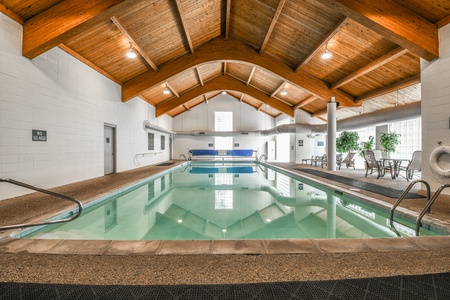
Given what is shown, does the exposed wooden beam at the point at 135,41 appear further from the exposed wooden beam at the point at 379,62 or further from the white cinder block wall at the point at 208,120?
the white cinder block wall at the point at 208,120

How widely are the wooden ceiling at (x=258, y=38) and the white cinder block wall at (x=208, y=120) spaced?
5.96m

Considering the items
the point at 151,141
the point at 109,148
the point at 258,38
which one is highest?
the point at 258,38

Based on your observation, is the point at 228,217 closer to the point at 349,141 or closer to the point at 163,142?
the point at 349,141

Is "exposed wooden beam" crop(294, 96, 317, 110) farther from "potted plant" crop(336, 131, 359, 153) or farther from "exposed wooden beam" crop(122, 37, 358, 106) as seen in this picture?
"exposed wooden beam" crop(122, 37, 358, 106)

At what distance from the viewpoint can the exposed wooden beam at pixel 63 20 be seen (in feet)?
12.9

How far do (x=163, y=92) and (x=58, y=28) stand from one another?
278 inches

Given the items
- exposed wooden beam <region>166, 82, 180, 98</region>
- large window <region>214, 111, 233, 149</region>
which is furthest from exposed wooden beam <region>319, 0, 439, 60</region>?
large window <region>214, 111, 233, 149</region>

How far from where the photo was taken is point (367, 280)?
1.42 metres

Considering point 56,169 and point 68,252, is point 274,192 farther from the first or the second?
point 56,169

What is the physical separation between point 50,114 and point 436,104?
779 cm

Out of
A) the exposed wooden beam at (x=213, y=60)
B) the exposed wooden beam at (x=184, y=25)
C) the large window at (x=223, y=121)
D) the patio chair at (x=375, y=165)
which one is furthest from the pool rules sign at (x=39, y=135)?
the large window at (x=223, y=121)

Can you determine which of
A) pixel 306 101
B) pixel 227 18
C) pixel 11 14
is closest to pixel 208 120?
pixel 306 101

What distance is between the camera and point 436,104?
14.4 ft

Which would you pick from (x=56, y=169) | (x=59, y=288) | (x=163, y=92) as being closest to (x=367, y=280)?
(x=59, y=288)
